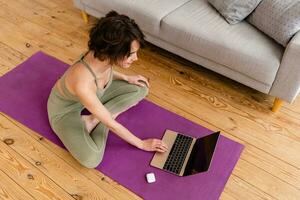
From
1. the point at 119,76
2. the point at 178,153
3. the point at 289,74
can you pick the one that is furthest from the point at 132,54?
the point at 289,74

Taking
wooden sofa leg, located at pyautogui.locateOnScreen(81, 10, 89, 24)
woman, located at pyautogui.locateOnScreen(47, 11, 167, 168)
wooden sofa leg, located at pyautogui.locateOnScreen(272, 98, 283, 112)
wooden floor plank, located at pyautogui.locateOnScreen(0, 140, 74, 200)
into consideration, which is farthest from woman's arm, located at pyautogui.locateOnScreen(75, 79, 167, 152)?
wooden sofa leg, located at pyautogui.locateOnScreen(81, 10, 89, 24)

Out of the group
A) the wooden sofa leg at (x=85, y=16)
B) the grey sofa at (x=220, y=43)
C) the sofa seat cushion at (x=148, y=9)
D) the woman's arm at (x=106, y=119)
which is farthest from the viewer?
the wooden sofa leg at (x=85, y=16)

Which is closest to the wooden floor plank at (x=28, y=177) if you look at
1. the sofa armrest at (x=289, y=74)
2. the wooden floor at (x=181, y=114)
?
the wooden floor at (x=181, y=114)

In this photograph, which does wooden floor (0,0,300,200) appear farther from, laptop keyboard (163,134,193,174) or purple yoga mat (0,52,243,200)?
laptop keyboard (163,134,193,174)

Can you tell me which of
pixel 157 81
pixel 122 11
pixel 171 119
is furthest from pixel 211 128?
pixel 122 11

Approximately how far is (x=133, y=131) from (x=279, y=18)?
1022mm

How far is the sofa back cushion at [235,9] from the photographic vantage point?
68.0 inches

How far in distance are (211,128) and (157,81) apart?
20.6 inches

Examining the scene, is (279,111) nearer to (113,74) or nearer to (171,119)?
(171,119)

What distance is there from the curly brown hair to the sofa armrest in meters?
0.80

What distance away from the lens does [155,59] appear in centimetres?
217

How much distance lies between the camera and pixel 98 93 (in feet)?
4.97

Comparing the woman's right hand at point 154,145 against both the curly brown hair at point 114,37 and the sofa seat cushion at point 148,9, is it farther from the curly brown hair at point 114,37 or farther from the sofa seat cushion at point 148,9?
the sofa seat cushion at point 148,9

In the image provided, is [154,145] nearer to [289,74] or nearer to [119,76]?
[119,76]
